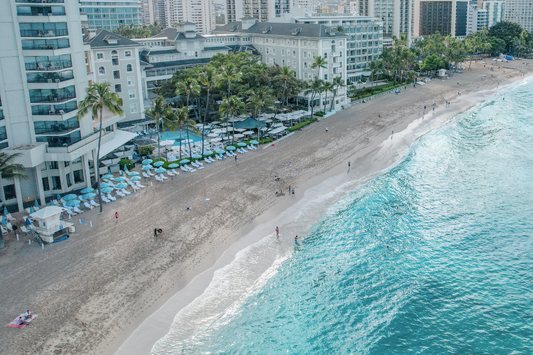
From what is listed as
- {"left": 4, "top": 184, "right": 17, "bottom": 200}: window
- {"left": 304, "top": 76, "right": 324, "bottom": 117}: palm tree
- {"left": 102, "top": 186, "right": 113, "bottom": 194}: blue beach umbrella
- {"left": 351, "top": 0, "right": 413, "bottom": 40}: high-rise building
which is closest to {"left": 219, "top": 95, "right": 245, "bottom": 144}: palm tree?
{"left": 304, "top": 76, "right": 324, "bottom": 117}: palm tree

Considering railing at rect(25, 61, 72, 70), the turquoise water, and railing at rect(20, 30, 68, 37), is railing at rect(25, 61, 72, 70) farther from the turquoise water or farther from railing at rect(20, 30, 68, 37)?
the turquoise water

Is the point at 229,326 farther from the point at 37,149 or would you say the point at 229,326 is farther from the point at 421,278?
the point at 37,149

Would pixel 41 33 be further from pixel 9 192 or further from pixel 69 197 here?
pixel 69 197

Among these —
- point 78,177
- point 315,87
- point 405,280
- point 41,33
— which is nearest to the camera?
point 405,280

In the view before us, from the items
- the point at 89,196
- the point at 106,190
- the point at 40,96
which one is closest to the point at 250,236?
the point at 106,190

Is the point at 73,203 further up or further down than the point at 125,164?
further down

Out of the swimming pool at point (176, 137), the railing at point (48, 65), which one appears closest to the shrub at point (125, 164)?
the swimming pool at point (176, 137)
